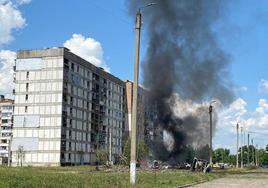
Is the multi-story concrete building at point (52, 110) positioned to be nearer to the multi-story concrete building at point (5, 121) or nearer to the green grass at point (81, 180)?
the multi-story concrete building at point (5, 121)

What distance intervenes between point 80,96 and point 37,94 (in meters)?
11.8

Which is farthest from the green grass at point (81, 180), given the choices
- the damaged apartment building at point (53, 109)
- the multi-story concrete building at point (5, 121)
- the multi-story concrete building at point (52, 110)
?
the multi-story concrete building at point (5, 121)

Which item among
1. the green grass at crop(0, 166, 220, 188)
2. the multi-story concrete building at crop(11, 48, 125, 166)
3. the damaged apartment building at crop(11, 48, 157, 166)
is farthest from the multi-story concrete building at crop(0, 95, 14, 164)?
the green grass at crop(0, 166, 220, 188)

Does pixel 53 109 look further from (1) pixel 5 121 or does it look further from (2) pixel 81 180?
(2) pixel 81 180

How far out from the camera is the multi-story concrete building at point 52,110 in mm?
107125

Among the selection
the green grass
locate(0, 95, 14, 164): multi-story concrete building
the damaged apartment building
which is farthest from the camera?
locate(0, 95, 14, 164): multi-story concrete building

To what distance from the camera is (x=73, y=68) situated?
114 meters

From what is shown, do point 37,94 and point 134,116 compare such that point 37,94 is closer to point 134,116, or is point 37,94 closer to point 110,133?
point 110,133

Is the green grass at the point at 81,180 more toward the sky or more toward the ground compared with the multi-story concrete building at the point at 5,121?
more toward the ground

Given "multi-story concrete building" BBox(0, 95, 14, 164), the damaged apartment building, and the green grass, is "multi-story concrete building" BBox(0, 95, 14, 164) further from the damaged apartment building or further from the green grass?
the green grass

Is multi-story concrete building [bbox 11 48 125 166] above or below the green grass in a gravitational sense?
above

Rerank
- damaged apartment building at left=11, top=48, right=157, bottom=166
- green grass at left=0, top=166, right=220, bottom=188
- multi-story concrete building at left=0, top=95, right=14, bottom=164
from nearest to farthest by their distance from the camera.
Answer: green grass at left=0, top=166, right=220, bottom=188
damaged apartment building at left=11, top=48, right=157, bottom=166
multi-story concrete building at left=0, top=95, right=14, bottom=164

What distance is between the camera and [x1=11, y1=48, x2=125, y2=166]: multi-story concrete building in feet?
351

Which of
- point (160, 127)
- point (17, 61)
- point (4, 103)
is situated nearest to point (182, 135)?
point (160, 127)
